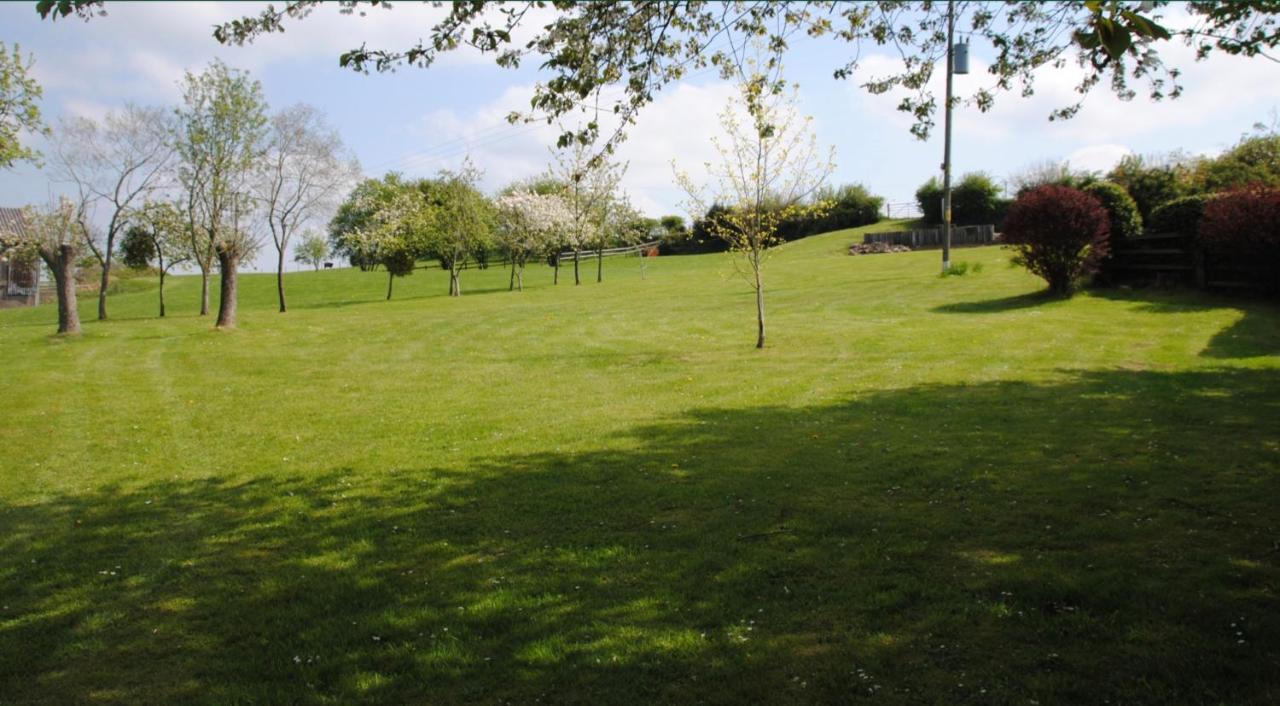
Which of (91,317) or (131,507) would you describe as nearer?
(131,507)

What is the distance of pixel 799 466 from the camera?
329 inches

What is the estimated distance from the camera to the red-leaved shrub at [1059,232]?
20828 millimetres

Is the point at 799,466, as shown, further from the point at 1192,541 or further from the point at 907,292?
the point at 907,292

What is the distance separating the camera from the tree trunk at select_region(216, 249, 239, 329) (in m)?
24.4

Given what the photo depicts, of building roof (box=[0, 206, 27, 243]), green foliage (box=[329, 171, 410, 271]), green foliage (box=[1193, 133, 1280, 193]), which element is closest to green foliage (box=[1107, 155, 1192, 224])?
green foliage (box=[1193, 133, 1280, 193])

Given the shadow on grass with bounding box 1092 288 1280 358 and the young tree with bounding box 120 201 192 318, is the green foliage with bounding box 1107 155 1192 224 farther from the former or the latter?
the young tree with bounding box 120 201 192 318

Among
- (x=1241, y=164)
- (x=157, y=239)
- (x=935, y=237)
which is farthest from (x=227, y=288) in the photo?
(x=935, y=237)

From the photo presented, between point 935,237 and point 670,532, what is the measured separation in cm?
4863

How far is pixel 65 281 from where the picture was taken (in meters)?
23.6

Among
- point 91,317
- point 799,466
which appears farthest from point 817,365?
point 91,317

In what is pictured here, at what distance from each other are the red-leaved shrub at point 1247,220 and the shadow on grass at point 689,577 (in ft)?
38.1

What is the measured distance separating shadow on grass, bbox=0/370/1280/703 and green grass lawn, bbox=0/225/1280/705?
0.03 metres

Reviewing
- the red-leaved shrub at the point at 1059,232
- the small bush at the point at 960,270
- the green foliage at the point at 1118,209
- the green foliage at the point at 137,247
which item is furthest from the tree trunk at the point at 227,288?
the green foliage at the point at 1118,209

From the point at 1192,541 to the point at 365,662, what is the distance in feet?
17.8
